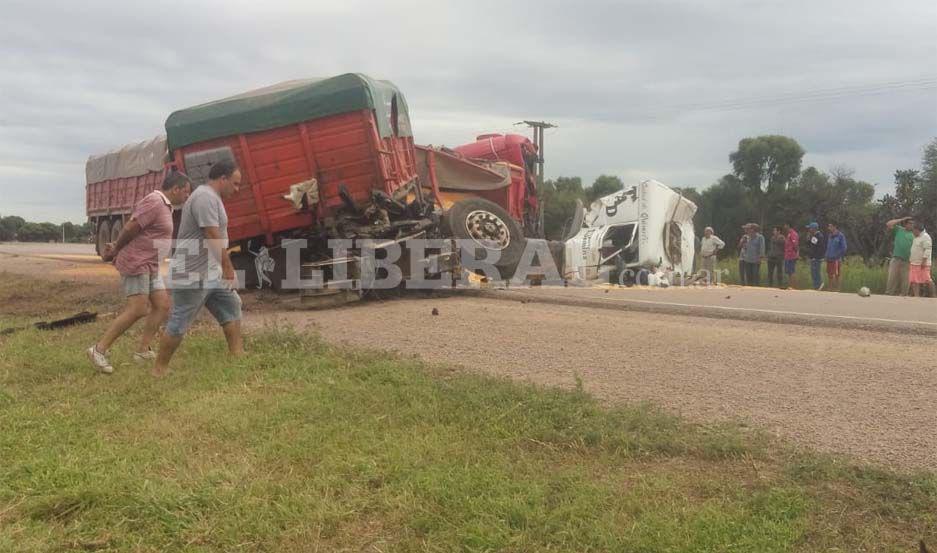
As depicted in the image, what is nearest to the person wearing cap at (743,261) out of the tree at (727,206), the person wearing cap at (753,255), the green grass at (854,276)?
the person wearing cap at (753,255)

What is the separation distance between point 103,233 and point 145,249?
16.9 meters

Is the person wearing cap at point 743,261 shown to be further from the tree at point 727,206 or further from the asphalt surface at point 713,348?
the tree at point 727,206

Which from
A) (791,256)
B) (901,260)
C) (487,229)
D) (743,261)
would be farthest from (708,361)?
(743,261)

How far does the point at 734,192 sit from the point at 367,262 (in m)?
36.4

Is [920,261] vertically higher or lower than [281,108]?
lower

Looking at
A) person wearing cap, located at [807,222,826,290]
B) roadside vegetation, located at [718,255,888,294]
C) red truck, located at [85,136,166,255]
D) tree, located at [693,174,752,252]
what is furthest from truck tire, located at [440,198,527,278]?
tree, located at [693,174,752,252]

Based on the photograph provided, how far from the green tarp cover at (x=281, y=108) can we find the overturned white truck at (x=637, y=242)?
22.8 ft

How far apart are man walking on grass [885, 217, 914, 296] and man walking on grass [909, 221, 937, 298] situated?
1.24 feet

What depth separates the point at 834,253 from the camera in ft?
46.8

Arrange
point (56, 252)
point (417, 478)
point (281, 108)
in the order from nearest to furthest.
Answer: point (417, 478)
point (281, 108)
point (56, 252)

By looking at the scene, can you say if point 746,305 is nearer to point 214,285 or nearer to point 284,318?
point 284,318

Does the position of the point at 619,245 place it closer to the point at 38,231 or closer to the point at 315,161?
the point at 315,161

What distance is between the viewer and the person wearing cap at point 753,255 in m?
16.2

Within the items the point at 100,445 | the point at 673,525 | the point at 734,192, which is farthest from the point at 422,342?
the point at 734,192
